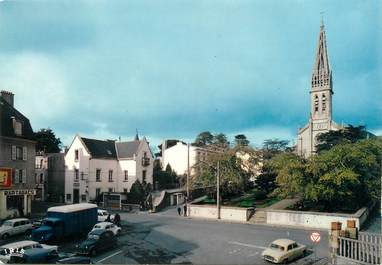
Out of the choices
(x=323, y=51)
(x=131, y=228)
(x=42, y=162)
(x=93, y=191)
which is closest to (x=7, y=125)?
(x=42, y=162)

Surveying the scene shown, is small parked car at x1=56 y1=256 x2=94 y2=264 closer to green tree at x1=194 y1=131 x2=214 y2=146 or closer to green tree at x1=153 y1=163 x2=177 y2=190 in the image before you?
green tree at x1=153 y1=163 x2=177 y2=190

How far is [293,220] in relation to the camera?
15781 millimetres

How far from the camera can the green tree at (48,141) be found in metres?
12.0

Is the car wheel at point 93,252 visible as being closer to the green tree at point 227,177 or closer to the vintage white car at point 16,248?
the vintage white car at point 16,248

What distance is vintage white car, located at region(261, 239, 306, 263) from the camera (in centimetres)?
1071

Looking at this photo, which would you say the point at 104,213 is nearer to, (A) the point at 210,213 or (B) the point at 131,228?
(B) the point at 131,228

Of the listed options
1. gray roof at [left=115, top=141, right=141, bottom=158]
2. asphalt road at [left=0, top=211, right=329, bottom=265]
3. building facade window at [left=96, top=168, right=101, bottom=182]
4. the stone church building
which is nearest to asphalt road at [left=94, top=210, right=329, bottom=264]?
asphalt road at [left=0, top=211, right=329, bottom=265]

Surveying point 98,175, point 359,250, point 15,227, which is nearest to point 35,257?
point 98,175

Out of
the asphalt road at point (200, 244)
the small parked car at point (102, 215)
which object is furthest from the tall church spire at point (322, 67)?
the small parked car at point (102, 215)

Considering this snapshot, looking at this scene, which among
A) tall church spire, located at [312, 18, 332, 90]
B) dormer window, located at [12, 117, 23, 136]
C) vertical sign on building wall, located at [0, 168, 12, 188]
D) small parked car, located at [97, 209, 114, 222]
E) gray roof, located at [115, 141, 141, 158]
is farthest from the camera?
small parked car, located at [97, 209, 114, 222]

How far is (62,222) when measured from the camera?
13.1 metres

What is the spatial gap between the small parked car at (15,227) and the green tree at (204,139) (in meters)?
7.98

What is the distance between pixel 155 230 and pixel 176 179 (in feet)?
9.59

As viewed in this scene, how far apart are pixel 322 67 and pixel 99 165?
8.54 m
